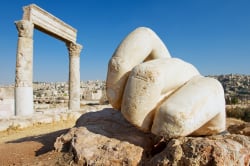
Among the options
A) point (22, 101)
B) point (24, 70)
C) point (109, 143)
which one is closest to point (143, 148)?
point (109, 143)

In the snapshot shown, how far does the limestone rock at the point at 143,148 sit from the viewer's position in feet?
8.12

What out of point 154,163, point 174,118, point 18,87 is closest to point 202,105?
point 174,118

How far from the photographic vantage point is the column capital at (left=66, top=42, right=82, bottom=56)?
56.3 ft

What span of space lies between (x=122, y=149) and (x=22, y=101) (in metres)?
10.3

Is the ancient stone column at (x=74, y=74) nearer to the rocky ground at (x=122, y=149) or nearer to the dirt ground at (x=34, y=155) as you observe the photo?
the dirt ground at (x=34, y=155)

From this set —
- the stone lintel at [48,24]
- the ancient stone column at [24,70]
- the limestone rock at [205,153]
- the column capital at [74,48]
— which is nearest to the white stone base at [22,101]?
the ancient stone column at [24,70]

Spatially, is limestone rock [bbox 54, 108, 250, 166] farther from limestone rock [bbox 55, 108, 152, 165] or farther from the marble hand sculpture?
the marble hand sculpture

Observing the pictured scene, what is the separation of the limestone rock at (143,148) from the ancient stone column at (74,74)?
13.7m

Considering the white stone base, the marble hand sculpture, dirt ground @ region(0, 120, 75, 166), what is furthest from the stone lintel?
the marble hand sculpture

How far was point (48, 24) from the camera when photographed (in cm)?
1414

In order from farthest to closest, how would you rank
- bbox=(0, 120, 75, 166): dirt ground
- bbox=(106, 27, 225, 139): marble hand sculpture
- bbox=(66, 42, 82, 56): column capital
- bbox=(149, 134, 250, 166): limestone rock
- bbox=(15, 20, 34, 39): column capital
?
bbox=(66, 42, 82, 56): column capital < bbox=(15, 20, 34, 39): column capital < bbox=(0, 120, 75, 166): dirt ground < bbox=(106, 27, 225, 139): marble hand sculpture < bbox=(149, 134, 250, 166): limestone rock

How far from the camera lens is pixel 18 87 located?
12.0 metres

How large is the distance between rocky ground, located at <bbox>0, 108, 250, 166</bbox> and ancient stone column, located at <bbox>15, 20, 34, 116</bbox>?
326 inches

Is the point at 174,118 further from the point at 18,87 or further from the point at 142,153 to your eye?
the point at 18,87
